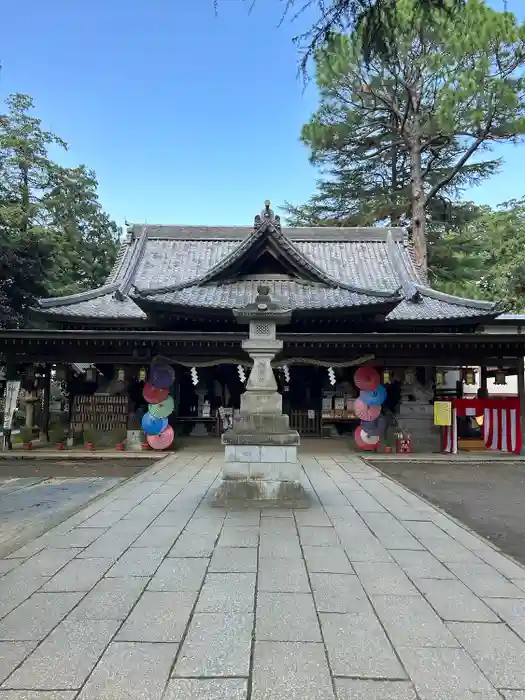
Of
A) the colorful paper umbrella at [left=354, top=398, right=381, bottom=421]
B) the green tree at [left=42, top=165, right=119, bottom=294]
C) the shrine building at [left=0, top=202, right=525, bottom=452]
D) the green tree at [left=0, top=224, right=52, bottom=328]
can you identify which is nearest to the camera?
the shrine building at [left=0, top=202, right=525, bottom=452]

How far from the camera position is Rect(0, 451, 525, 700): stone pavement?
2.54 meters

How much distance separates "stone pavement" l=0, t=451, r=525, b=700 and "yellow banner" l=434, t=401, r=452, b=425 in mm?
7539

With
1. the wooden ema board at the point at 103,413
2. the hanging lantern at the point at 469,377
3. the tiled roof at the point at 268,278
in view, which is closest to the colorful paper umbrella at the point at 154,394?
the wooden ema board at the point at 103,413

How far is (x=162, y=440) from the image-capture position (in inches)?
530

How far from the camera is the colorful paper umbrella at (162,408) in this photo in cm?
1349

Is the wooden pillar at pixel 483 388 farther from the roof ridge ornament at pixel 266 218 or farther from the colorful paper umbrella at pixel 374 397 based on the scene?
the roof ridge ornament at pixel 266 218

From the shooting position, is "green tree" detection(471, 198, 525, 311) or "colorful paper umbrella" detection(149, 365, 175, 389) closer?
"colorful paper umbrella" detection(149, 365, 175, 389)

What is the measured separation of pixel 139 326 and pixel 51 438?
15.1ft

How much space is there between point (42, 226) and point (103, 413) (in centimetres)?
1587

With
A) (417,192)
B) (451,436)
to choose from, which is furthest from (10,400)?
(417,192)

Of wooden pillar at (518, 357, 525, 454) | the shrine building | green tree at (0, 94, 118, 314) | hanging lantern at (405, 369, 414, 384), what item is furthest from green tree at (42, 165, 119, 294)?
wooden pillar at (518, 357, 525, 454)

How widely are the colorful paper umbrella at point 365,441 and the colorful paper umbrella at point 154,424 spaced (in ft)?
18.2

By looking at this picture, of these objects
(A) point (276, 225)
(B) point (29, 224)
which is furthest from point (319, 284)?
(B) point (29, 224)

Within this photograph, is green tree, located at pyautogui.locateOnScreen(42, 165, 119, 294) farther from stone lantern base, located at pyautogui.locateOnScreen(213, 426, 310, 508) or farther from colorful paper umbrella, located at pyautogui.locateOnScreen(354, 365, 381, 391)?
stone lantern base, located at pyautogui.locateOnScreen(213, 426, 310, 508)
